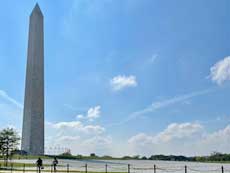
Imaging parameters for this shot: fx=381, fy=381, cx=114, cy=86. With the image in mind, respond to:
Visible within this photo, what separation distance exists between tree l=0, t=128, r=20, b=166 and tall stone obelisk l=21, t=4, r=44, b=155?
32522 mm

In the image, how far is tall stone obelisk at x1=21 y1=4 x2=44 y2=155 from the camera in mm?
93938

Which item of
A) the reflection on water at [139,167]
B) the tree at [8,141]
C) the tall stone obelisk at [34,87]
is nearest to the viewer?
the reflection on water at [139,167]

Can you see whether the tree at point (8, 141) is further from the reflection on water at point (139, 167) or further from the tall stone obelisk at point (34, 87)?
the tall stone obelisk at point (34, 87)

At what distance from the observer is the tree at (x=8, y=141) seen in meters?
60.3

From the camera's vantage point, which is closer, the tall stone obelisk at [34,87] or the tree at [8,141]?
the tree at [8,141]

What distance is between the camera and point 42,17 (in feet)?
314

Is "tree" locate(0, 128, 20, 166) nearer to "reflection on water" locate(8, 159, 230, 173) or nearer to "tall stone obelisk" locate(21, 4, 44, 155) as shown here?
"reflection on water" locate(8, 159, 230, 173)

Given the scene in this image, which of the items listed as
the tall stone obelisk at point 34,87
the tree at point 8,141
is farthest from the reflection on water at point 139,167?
the tall stone obelisk at point 34,87

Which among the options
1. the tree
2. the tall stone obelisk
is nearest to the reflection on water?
the tree

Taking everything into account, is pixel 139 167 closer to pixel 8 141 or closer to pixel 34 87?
pixel 8 141

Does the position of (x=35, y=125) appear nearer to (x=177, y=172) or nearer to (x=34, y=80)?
(x=34, y=80)

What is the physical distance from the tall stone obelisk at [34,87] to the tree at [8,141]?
107ft

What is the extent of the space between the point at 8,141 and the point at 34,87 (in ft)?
113

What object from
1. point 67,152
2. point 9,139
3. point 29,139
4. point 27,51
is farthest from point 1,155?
point 67,152
